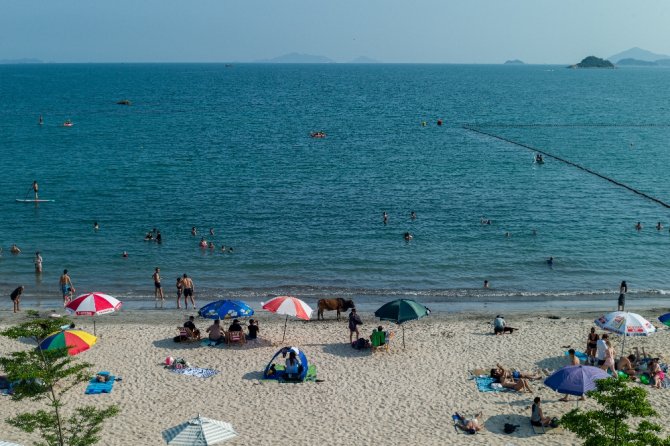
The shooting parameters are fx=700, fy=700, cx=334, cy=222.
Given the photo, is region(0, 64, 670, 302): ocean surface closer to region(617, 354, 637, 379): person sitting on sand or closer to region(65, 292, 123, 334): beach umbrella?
region(65, 292, 123, 334): beach umbrella

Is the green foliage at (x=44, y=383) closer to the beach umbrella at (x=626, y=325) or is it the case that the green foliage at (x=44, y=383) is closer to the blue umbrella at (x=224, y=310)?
the blue umbrella at (x=224, y=310)

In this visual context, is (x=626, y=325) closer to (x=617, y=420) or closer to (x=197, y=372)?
(x=617, y=420)

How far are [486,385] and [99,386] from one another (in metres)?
11.1

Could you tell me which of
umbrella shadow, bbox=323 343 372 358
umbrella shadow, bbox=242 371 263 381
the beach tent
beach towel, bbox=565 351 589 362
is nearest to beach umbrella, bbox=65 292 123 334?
umbrella shadow, bbox=242 371 263 381

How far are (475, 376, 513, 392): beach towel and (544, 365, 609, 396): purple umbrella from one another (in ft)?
6.86

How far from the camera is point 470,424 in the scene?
58.0 ft

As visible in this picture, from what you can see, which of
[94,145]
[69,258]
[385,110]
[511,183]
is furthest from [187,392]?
[385,110]

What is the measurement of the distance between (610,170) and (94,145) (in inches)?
1962

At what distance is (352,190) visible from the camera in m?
51.1

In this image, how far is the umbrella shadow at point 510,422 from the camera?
1772cm

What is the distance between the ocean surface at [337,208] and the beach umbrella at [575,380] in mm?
12914

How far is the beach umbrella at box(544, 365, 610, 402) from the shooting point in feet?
58.2

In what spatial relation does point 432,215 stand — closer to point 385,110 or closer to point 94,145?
point 94,145

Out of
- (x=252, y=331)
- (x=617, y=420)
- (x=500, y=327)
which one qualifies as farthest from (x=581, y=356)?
(x=252, y=331)
